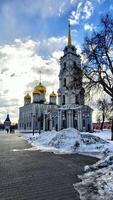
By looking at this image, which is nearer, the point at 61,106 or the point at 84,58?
the point at 84,58

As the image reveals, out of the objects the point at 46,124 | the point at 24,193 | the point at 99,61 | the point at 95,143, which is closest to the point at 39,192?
the point at 24,193

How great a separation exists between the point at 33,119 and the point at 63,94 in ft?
125

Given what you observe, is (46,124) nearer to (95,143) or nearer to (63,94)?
(63,94)

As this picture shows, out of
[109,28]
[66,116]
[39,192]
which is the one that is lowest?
[39,192]

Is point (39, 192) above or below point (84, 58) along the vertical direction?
below

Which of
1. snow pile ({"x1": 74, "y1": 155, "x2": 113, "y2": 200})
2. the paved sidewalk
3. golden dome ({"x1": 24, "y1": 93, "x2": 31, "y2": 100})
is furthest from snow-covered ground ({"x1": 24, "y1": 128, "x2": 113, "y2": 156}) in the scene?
golden dome ({"x1": 24, "y1": 93, "x2": 31, "y2": 100})

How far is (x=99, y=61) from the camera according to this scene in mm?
28078

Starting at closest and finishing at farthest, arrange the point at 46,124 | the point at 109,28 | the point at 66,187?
the point at 66,187 → the point at 109,28 → the point at 46,124

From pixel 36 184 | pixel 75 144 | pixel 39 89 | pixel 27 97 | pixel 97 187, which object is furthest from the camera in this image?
pixel 27 97

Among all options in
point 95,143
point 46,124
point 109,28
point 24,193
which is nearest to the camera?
point 24,193

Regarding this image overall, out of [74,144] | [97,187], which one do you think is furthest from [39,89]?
[97,187]

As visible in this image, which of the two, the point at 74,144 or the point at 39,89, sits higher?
the point at 39,89

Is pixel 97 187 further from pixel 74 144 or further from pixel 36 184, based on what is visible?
pixel 74 144

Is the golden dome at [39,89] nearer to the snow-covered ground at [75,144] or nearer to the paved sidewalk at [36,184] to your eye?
the snow-covered ground at [75,144]
